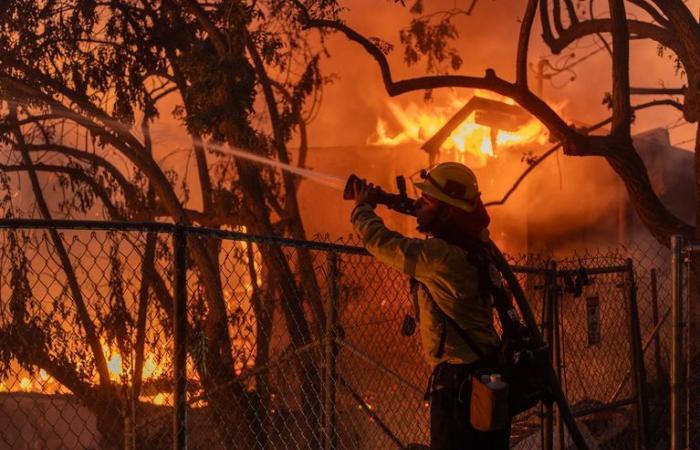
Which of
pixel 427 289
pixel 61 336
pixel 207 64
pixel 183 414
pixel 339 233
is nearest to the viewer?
pixel 183 414

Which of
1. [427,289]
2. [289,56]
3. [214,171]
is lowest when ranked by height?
[427,289]

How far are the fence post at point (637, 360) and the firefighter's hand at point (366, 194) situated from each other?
2.96m

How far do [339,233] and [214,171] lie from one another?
911 cm

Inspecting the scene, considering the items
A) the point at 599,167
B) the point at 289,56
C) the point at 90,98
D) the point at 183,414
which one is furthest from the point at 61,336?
the point at 599,167

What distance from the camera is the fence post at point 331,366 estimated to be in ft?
14.8

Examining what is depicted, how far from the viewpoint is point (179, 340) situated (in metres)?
3.48

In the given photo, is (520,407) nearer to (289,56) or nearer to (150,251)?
(150,251)

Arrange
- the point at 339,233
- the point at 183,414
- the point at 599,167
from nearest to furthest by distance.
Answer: the point at 183,414, the point at 599,167, the point at 339,233

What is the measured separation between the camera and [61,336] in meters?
10.0

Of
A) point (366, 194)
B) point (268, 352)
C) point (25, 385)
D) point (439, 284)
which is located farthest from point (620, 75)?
point (25, 385)

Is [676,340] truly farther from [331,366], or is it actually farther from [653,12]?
[653,12]

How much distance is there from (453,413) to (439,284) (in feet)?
1.96

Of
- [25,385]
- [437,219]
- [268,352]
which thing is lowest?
[25,385]

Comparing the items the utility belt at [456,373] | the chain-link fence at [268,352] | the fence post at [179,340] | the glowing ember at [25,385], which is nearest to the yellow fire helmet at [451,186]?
the chain-link fence at [268,352]
